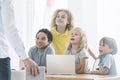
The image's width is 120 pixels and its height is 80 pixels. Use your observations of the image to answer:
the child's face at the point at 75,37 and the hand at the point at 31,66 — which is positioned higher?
the child's face at the point at 75,37

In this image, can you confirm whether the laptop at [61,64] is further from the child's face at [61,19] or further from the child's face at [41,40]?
the child's face at [61,19]

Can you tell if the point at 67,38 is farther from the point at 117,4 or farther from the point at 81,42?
the point at 117,4

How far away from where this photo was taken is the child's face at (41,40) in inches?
107

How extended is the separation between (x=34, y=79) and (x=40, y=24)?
2.36m

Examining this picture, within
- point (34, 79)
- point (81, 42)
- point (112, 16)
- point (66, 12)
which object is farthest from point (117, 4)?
point (34, 79)

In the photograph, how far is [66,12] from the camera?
3006 millimetres

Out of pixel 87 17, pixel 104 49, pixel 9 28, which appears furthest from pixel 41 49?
pixel 9 28

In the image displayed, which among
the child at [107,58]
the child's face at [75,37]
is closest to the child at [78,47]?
the child's face at [75,37]

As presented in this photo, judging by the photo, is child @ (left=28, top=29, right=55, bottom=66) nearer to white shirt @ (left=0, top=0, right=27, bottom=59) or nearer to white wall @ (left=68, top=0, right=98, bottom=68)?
white wall @ (left=68, top=0, right=98, bottom=68)

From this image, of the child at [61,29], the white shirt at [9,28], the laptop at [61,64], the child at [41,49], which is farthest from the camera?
the child at [61,29]

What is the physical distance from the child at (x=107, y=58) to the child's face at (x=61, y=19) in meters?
0.48

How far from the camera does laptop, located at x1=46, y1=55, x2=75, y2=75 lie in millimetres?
2094

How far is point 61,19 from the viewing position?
9.78ft

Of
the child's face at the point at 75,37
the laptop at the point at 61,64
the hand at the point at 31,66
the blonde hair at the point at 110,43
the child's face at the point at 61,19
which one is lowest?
the laptop at the point at 61,64
